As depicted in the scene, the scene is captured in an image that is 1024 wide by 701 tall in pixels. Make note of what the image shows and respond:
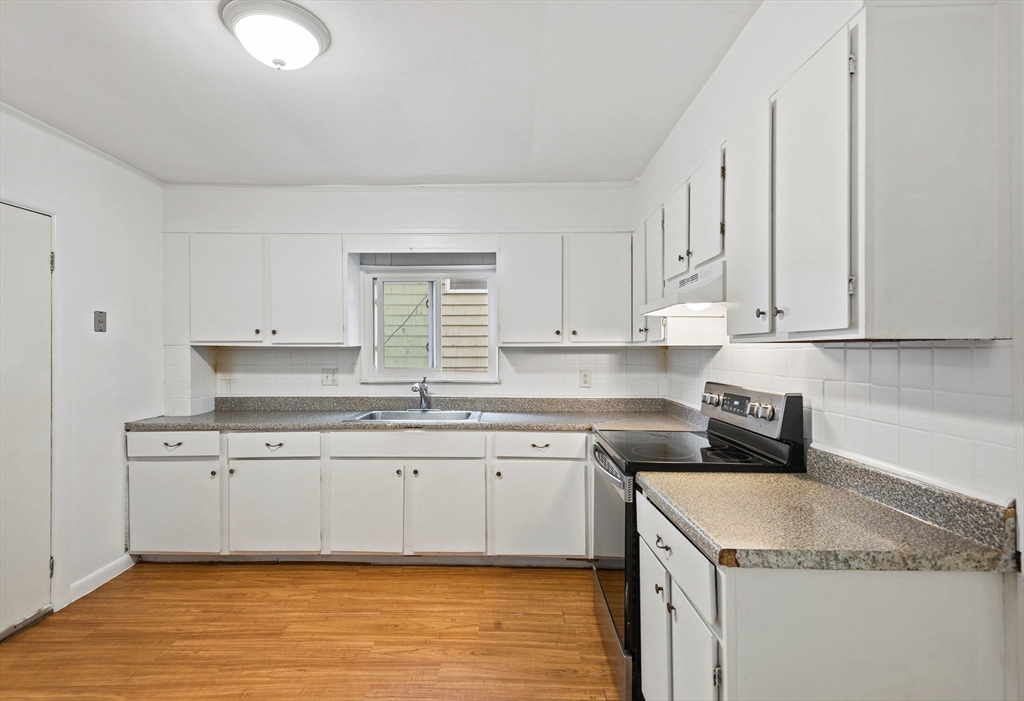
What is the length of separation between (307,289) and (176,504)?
144cm

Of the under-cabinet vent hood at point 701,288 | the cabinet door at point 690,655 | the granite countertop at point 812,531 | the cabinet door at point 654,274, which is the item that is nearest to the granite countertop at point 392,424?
the cabinet door at point 654,274

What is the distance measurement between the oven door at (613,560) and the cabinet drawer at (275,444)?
164cm

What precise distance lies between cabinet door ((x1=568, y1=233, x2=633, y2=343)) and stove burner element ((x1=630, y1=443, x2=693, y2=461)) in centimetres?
111

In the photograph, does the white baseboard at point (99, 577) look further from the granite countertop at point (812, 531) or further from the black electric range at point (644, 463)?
the granite countertop at point (812, 531)

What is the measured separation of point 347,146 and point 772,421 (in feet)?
7.63

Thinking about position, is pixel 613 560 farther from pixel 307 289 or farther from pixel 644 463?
pixel 307 289

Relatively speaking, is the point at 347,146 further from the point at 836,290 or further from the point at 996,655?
the point at 996,655

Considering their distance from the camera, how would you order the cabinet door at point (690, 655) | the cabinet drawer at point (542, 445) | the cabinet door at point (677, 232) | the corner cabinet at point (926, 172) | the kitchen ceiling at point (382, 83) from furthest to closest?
the cabinet drawer at point (542, 445), the cabinet door at point (677, 232), the kitchen ceiling at point (382, 83), the cabinet door at point (690, 655), the corner cabinet at point (926, 172)

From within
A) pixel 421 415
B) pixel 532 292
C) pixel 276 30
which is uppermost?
pixel 276 30

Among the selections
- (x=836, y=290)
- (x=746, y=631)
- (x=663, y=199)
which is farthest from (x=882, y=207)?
(x=663, y=199)

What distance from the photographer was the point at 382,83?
77.2 inches

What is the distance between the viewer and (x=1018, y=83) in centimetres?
100

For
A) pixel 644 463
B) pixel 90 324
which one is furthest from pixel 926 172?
pixel 90 324

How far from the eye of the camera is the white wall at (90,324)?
7.80ft
